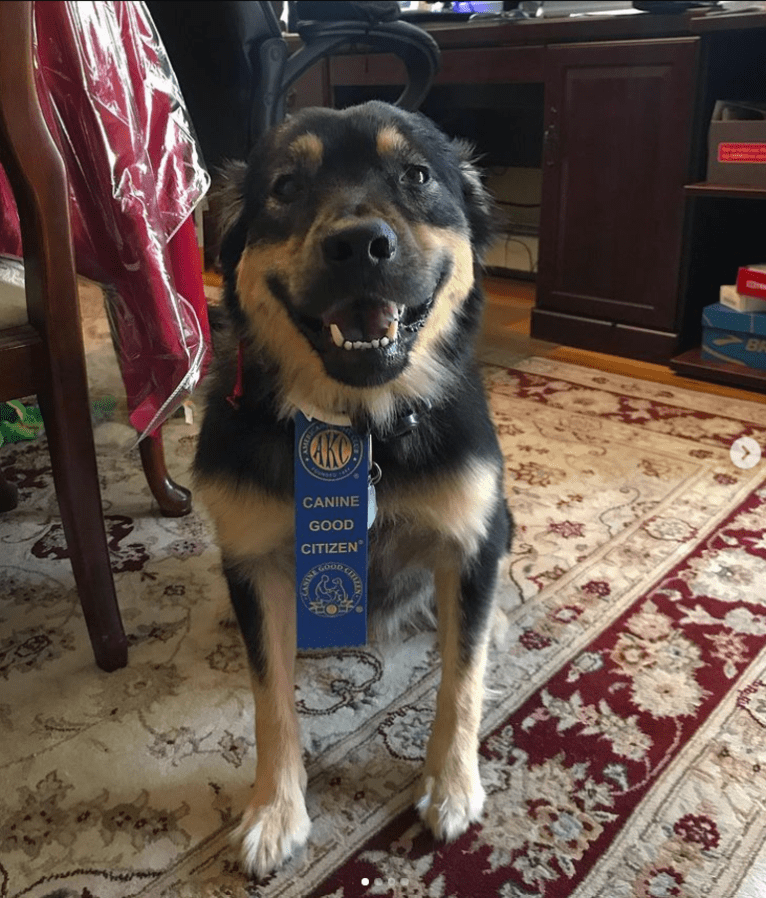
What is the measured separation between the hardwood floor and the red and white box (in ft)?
1.00

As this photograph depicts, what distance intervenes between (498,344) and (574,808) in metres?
2.23

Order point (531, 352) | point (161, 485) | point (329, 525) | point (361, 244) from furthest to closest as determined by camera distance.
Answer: point (531, 352) → point (161, 485) → point (329, 525) → point (361, 244)

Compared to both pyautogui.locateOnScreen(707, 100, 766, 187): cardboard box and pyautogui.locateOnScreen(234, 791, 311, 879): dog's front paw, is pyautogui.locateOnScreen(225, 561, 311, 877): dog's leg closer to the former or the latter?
pyautogui.locateOnScreen(234, 791, 311, 879): dog's front paw

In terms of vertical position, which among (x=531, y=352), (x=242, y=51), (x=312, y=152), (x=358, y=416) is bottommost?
(x=531, y=352)

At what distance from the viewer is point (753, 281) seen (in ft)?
8.57

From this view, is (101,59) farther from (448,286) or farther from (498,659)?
(498,659)

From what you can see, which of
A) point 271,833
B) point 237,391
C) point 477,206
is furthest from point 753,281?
point 271,833

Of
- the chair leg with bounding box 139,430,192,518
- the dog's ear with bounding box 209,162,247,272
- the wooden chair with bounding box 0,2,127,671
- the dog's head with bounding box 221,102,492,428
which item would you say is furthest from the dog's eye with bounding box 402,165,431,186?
the chair leg with bounding box 139,430,192,518

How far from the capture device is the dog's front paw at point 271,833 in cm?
104

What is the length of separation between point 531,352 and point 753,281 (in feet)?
2.57

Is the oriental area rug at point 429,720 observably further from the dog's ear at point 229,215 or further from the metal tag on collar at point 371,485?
the dog's ear at point 229,215

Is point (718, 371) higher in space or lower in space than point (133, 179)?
lower

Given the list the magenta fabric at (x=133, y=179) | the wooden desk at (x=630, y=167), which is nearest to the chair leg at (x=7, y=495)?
the magenta fabric at (x=133, y=179)

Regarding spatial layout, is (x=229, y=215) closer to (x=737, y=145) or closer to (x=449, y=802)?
(x=449, y=802)
